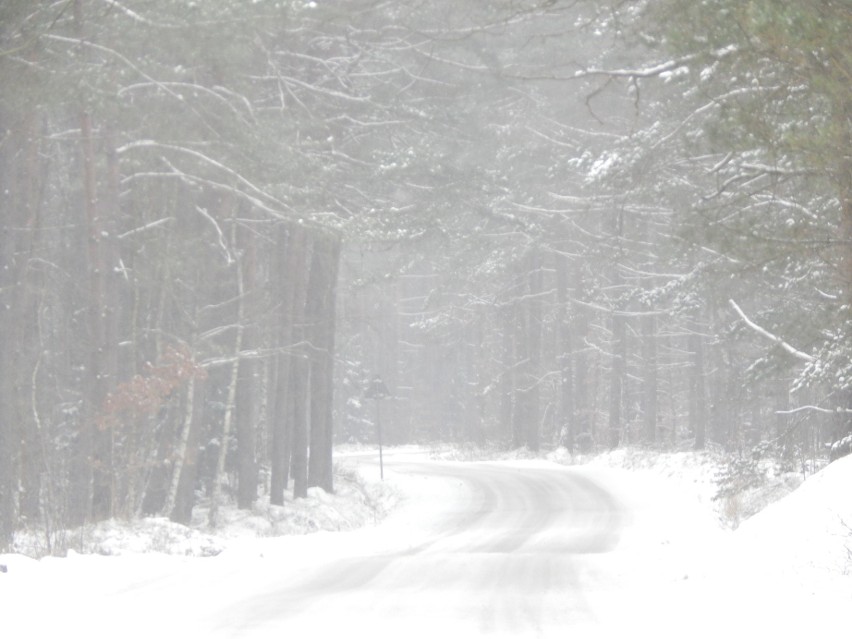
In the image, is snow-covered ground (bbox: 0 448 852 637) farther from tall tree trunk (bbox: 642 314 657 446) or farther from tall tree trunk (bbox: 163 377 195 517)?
tall tree trunk (bbox: 642 314 657 446)

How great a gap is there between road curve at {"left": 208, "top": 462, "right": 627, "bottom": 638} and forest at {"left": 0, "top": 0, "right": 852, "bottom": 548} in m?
3.59

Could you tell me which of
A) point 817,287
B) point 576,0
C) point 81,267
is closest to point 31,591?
point 576,0

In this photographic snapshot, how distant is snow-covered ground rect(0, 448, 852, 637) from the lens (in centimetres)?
863

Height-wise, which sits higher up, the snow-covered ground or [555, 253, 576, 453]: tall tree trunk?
[555, 253, 576, 453]: tall tree trunk

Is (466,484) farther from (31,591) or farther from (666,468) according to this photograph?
(31,591)

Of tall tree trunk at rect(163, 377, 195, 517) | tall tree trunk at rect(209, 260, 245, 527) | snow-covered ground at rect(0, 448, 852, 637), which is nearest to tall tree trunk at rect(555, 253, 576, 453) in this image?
tall tree trunk at rect(209, 260, 245, 527)

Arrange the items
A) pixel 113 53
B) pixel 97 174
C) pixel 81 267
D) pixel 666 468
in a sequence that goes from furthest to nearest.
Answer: pixel 666 468, pixel 81 267, pixel 97 174, pixel 113 53

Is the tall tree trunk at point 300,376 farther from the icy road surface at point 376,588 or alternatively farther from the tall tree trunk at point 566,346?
the tall tree trunk at point 566,346

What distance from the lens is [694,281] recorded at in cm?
2400

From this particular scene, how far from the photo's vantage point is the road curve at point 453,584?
A: 881cm

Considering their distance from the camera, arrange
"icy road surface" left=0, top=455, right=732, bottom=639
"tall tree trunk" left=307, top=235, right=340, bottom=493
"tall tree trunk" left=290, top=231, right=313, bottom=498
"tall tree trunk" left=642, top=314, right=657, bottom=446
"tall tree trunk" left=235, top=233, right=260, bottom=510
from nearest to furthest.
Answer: "icy road surface" left=0, top=455, right=732, bottom=639 → "tall tree trunk" left=235, top=233, right=260, bottom=510 → "tall tree trunk" left=290, top=231, right=313, bottom=498 → "tall tree trunk" left=307, top=235, right=340, bottom=493 → "tall tree trunk" left=642, top=314, right=657, bottom=446

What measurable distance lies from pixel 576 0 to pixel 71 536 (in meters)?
9.37

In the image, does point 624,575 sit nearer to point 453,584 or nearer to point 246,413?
point 453,584

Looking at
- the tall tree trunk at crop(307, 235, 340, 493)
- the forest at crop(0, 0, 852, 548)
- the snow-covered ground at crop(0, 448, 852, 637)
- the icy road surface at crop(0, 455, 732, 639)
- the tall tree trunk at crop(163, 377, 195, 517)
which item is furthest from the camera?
the tall tree trunk at crop(307, 235, 340, 493)
